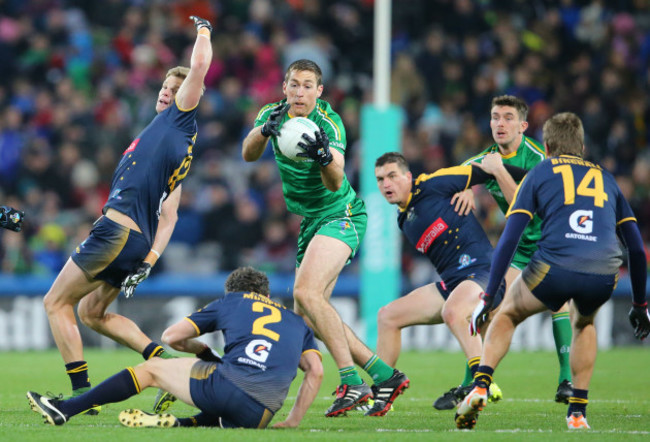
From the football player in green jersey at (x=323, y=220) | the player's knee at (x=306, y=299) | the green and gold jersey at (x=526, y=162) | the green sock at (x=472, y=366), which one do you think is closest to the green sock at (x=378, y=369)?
the football player in green jersey at (x=323, y=220)

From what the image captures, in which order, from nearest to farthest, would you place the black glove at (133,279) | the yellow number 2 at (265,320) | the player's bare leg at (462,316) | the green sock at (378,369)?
the yellow number 2 at (265,320) < the black glove at (133,279) < the green sock at (378,369) < the player's bare leg at (462,316)

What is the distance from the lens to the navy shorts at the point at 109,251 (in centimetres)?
716

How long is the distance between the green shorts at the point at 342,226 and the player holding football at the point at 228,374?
1.63 m

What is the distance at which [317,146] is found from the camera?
6.92 metres

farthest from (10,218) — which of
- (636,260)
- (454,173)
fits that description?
(636,260)

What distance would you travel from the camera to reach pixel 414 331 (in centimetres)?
1479

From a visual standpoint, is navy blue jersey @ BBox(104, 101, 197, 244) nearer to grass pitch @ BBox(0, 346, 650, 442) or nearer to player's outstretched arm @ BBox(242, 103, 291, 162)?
player's outstretched arm @ BBox(242, 103, 291, 162)

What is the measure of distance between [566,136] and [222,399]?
286cm

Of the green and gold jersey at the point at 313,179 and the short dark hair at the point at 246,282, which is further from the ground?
the green and gold jersey at the point at 313,179

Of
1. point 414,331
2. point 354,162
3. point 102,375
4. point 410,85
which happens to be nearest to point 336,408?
point 102,375

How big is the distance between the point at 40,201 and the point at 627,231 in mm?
11315

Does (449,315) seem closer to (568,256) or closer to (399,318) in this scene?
(399,318)

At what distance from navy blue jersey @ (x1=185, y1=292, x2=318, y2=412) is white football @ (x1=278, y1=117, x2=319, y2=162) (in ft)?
4.34

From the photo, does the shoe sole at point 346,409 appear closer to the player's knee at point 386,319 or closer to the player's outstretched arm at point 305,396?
the player's outstretched arm at point 305,396
